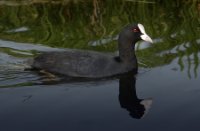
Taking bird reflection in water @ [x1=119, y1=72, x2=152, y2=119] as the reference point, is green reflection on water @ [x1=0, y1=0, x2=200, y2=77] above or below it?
above

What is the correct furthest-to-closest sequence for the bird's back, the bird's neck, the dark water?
the bird's neck
the bird's back
the dark water

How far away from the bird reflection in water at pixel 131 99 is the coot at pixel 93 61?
0.54ft

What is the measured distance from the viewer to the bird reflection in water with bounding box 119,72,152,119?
6547 mm

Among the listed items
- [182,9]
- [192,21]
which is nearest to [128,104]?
[192,21]

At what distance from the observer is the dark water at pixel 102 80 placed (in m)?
6.27

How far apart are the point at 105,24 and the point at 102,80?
12.0 ft

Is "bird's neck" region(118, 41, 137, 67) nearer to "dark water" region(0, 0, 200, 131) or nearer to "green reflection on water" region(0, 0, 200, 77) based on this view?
"dark water" region(0, 0, 200, 131)

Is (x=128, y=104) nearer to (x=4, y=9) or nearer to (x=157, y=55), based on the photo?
(x=157, y=55)

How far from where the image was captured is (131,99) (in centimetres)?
702

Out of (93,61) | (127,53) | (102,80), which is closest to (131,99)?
(102,80)

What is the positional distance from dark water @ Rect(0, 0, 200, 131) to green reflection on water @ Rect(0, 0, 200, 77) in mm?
15

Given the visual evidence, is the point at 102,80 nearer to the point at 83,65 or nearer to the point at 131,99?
the point at 83,65

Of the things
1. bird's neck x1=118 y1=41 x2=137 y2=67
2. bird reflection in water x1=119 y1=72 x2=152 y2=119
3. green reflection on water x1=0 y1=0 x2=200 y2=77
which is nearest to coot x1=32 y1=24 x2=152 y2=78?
bird's neck x1=118 y1=41 x2=137 y2=67

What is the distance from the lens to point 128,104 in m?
6.84
